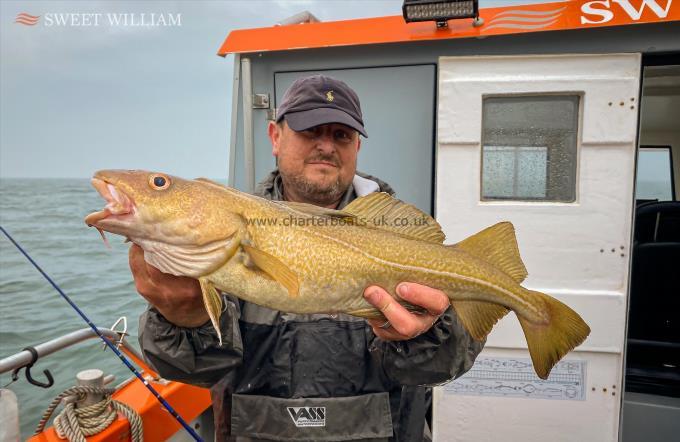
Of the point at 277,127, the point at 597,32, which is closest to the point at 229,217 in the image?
the point at 277,127

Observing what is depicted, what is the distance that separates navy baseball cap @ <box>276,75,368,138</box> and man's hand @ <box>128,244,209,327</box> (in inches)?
44.8

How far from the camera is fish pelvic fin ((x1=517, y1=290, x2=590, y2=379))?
2.04 meters

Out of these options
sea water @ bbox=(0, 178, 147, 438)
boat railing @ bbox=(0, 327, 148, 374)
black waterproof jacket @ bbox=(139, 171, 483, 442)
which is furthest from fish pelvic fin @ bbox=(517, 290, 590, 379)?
sea water @ bbox=(0, 178, 147, 438)

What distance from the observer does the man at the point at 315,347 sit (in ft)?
6.37

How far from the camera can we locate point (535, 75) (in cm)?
336

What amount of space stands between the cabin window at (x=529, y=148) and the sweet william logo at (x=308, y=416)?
2.10m

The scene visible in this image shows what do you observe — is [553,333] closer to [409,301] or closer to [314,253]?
[409,301]

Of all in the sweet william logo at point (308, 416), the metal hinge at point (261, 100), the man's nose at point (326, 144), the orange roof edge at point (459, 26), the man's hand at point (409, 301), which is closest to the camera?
the man's hand at point (409, 301)

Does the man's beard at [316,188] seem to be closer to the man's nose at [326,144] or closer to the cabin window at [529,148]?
→ the man's nose at [326,144]

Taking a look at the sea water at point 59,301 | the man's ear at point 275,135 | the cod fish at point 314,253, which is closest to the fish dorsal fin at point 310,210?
the cod fish at point 314,253

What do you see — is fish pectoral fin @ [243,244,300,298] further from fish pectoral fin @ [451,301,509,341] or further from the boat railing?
the boat railing

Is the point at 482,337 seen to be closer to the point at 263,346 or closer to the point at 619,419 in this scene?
the point at 263,346

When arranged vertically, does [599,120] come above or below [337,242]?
above

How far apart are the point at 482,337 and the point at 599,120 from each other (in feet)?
7.14
